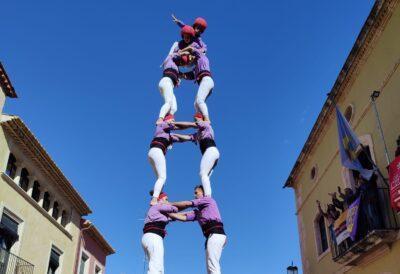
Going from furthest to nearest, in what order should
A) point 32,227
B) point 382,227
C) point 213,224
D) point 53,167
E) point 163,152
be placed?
point 53,167
point 32,227
point 382,227
point 163,152
point 213,224

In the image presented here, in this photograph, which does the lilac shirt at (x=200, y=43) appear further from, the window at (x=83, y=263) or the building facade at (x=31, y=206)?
the window at (x=83, y=263)

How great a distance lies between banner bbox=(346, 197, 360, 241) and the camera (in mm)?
14086

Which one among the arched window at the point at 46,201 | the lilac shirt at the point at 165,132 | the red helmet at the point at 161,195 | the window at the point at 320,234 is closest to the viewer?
the red helmet at the point at 161,195

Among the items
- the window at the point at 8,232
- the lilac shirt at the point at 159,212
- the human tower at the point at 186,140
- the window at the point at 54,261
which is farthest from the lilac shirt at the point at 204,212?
the window at the point at 54,261

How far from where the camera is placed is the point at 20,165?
19.0 meters

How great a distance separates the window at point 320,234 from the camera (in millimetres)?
19938

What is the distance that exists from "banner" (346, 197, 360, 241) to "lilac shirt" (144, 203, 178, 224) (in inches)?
355

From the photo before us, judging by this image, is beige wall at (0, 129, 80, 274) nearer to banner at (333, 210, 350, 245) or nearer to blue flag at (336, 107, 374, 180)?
banner at (333, 210, 350, 245)

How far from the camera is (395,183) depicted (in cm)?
1234

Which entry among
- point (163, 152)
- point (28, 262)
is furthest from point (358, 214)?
point (28, 262)

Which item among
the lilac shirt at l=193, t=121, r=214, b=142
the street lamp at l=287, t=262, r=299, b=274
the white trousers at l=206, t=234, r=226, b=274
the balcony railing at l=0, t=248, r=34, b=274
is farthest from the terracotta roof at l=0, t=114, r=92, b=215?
the white trousers at l=206, t=234, r=226, b=274

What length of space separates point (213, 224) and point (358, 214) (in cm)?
894

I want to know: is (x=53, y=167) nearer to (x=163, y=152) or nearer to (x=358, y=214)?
(x=358, y=214)

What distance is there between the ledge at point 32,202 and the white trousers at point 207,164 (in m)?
12.1
